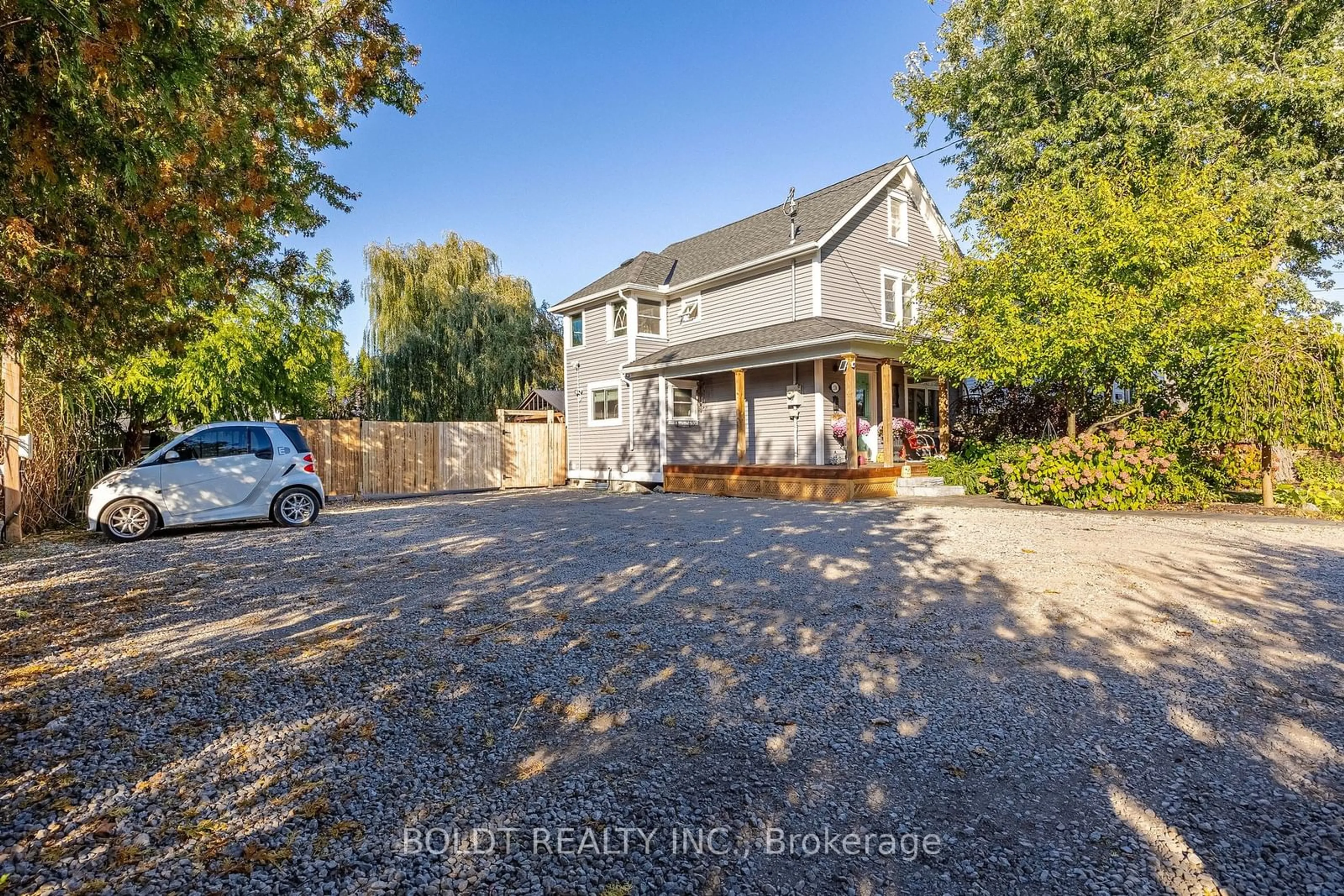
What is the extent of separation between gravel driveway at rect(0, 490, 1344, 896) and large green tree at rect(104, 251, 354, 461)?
748 centimetres

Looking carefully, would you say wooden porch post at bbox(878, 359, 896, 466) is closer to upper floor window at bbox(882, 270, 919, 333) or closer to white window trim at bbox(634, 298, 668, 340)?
upper floor window at bbox(882, 270, 919, 333)

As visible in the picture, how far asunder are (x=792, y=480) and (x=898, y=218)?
8572 mm

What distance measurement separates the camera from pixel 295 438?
10.4 meters

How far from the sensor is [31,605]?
5.27 metres

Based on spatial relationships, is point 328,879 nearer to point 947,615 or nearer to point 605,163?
point 947,615

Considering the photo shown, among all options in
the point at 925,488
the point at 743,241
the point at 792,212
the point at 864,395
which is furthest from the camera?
the point at 743,241

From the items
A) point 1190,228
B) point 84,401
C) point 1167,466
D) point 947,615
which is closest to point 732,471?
point 1167,466

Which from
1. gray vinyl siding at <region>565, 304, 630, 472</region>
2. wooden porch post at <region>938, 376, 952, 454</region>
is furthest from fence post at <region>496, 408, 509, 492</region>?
wooden porch post at <region>938, 376, 952, 454</region>

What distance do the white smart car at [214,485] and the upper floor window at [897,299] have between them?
1371 cm

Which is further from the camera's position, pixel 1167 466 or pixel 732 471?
pixel 732 471

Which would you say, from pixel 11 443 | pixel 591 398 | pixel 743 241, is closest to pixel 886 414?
pixel 743 241

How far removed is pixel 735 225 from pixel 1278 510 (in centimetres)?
1444

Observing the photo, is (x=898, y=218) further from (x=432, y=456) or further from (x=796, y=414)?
(x=432, y=456)

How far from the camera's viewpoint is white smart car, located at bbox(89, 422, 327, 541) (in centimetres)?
895
